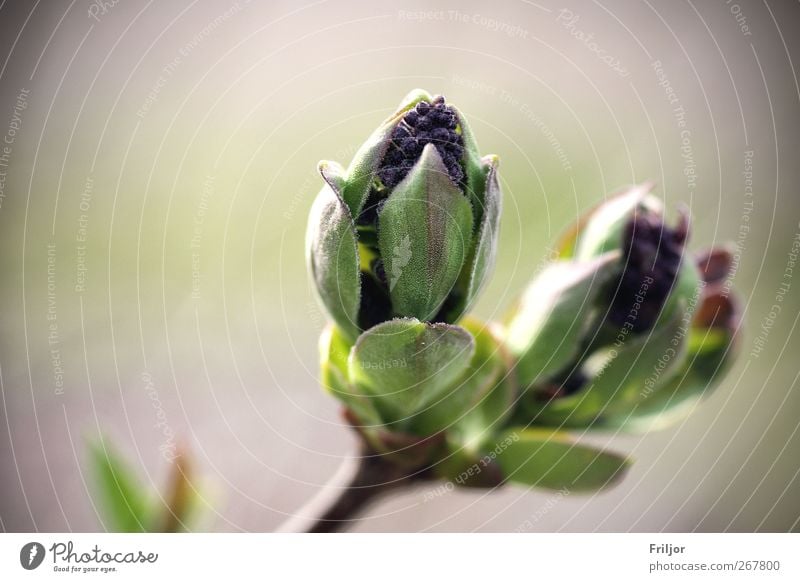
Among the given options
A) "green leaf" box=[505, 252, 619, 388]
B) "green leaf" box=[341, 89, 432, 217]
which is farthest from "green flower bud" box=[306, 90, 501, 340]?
"green leaf" box=[505, 252, 619, 388]

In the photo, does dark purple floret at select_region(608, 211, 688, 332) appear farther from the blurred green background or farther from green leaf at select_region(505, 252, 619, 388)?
the blurred green background

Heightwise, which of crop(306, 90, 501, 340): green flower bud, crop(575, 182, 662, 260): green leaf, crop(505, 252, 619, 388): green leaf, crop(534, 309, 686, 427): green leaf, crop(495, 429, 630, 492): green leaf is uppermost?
crop(306, 90, 501, 340): green flower bud

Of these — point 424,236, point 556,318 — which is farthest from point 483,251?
point 556,318

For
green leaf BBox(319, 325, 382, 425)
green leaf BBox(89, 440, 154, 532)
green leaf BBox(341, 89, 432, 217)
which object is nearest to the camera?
green leaf BBox(341, 89, 432, 217)

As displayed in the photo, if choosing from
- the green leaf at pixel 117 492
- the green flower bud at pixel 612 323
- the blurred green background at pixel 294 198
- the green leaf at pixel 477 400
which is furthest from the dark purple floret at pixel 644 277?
the green leaf at pixel 117 492

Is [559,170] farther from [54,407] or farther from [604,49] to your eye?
[54,407]

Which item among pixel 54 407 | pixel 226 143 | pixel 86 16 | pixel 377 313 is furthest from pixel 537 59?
pixel 54 407
